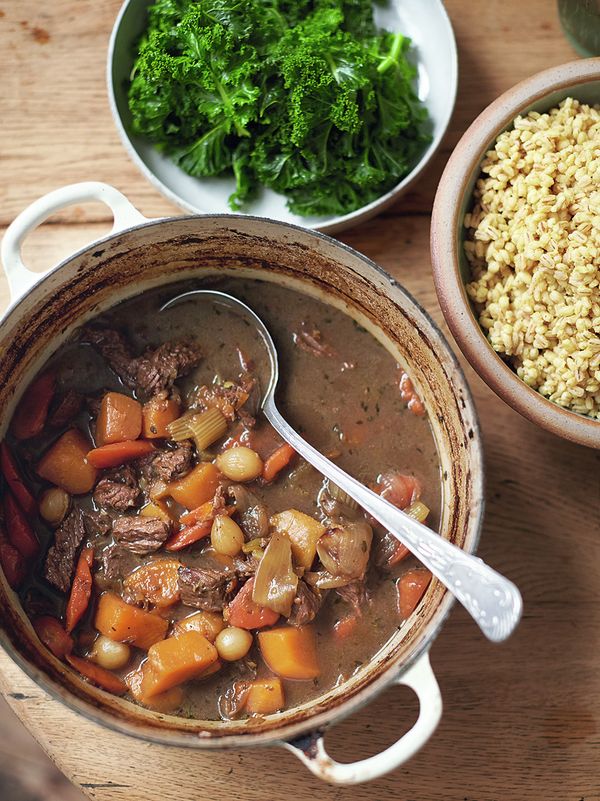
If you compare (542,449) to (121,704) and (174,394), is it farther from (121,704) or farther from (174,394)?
(121,704)

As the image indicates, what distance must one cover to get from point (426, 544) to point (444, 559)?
0.22 ft

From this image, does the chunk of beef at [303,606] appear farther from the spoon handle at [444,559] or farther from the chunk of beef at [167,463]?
the chunk of beef at [167,463]

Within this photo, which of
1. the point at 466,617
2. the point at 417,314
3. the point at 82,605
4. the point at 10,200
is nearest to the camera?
the point at 417,314

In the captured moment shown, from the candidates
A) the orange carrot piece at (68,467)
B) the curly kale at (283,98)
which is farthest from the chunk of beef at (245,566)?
the curly kale at (283,98)

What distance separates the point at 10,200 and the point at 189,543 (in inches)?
44.0

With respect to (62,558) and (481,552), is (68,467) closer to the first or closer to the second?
(62,558)

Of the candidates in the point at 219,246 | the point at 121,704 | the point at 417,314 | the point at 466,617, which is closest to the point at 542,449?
the point at 466,617

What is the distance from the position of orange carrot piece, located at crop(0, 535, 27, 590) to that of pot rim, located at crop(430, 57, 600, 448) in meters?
1.22

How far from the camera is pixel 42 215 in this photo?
199 cm

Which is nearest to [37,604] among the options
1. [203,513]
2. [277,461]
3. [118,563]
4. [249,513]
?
[118,563]

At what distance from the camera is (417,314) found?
1.99 meters

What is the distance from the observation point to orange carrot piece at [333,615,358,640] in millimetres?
2170

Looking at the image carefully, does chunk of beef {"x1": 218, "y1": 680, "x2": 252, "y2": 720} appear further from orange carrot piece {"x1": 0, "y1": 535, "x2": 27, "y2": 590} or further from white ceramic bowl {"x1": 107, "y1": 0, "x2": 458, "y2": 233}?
white ceramic bowl {"x1": 107, "y1": 0, "x2": 458, "y2": 233}

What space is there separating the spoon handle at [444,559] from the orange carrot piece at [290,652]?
0.36m
